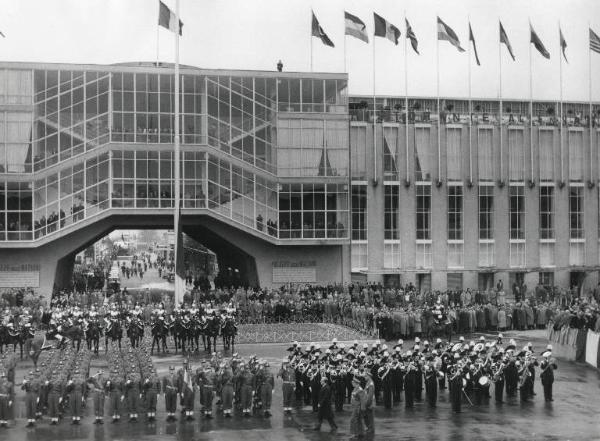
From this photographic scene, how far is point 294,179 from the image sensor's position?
187 feet

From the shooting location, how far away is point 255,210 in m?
56.4

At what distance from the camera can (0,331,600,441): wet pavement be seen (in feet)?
72.2

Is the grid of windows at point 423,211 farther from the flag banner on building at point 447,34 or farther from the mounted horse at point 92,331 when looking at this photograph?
the mounted horse at point 92,331

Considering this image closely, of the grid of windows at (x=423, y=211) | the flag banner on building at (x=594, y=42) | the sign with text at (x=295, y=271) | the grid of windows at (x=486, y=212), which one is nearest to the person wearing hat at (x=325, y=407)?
the sign with text at (x=295, y=271)

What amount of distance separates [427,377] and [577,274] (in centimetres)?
4413

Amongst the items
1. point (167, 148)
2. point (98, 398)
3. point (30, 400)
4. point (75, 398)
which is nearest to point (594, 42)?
Result: point (167, 148)

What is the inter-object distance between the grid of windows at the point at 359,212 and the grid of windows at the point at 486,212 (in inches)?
360

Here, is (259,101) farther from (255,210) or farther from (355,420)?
(355,420)

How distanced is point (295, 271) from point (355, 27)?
662 inches

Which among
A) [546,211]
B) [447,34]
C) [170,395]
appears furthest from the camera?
[546,211]

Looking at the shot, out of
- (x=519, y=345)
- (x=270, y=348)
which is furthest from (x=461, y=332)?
(x=270, y=348)

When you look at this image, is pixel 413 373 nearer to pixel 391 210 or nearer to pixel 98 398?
pixel 98 398

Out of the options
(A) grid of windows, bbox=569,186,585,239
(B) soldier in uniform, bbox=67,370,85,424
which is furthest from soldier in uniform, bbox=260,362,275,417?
(A) grid of windows, bbox=569,186,585,239

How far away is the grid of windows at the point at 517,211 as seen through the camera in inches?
2530
